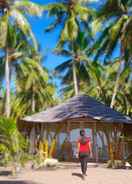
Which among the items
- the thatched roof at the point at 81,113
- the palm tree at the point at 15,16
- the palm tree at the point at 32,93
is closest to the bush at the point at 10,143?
the thatched roof at the point at 81,113

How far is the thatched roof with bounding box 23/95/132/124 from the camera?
2420 cm

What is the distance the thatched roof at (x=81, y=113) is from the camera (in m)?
24.2

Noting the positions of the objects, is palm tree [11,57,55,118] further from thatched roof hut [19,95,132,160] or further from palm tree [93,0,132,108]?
thatched roof hut [19,95,132,160]

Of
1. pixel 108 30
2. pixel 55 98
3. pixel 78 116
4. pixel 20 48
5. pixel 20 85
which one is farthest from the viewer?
pixel 55 98

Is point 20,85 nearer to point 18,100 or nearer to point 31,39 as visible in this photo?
point 18,100

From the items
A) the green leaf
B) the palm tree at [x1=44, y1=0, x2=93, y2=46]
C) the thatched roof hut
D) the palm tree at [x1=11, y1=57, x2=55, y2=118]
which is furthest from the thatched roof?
the palm tree at [x1=11, y1=57, x2=55, y2=118]

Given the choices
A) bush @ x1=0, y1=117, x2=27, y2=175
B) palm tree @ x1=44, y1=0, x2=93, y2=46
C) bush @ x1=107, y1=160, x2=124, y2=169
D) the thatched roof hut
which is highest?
palm tree @ x1=44, y1=0, x2=93, y2=46

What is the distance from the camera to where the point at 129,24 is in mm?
25984

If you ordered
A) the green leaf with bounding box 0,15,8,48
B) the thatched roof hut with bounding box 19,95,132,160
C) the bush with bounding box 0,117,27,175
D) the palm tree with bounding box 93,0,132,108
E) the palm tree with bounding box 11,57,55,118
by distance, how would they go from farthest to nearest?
the palm tree with bounding box 11,57,55,118 → the green leaf with bounding box 0,15,8,48 → the palm tree with bounding box 93,0,132,108 → the thatched roof hut with bounding box 19,95,132,160 → the bush with bounding box 0,117,27,175

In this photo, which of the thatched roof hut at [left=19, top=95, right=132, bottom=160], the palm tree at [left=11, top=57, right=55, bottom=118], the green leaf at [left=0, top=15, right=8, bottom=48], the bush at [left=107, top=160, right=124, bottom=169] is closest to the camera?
the bush at [left=107, top=160, right=124, bottom=169]

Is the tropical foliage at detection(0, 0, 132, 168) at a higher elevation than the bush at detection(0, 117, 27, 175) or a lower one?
higher

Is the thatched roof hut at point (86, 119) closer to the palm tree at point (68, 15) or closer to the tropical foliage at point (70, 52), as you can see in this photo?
the tropical foliage at point (70, 52)

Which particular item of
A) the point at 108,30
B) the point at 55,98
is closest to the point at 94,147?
the point at 108,30

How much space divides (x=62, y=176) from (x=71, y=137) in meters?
9.84
